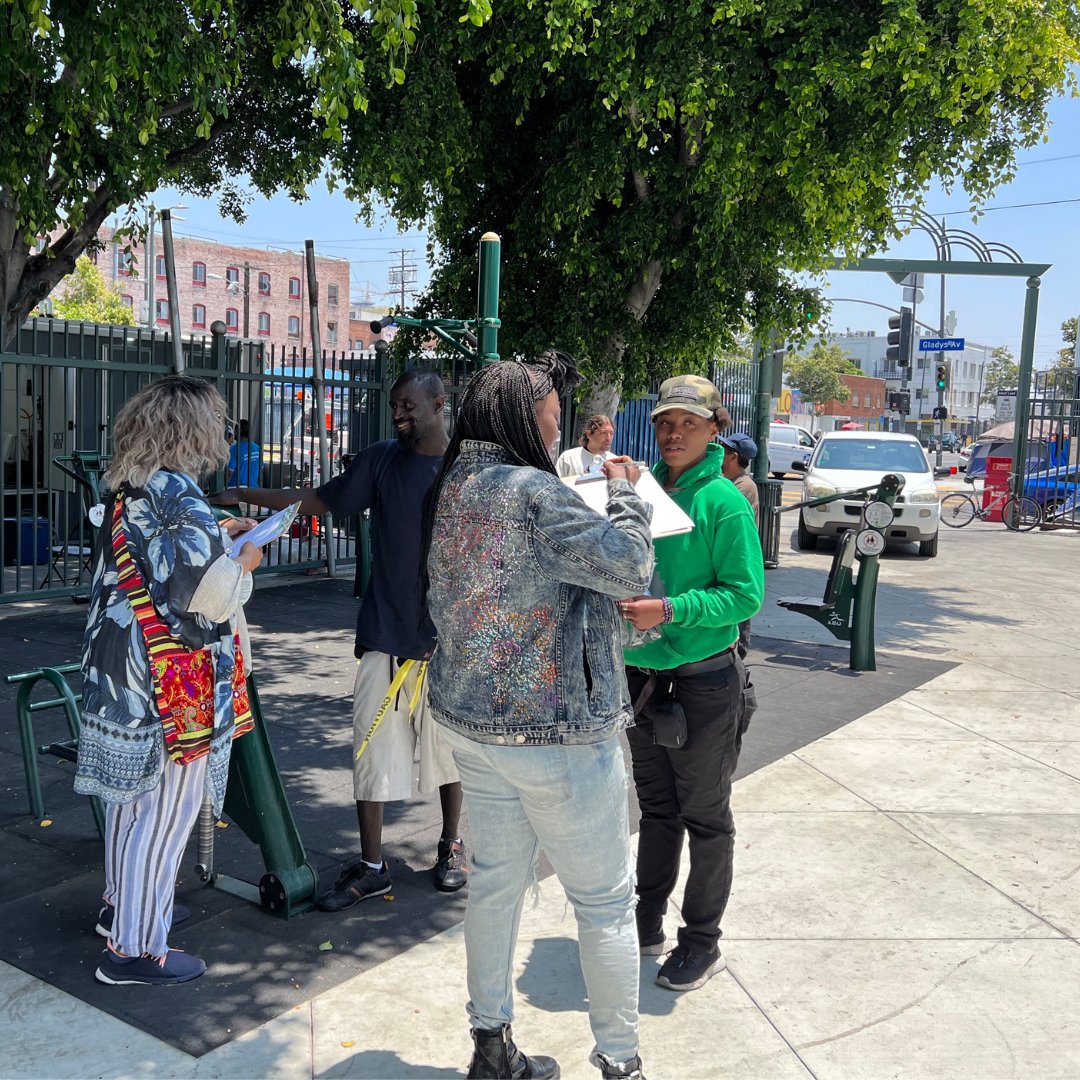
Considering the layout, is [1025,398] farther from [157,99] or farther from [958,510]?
[157,99]

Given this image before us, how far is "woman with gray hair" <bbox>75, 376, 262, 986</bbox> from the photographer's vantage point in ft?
10.5

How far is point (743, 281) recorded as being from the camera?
36.1 feet

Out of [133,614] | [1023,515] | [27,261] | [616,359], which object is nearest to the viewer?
[133,614]

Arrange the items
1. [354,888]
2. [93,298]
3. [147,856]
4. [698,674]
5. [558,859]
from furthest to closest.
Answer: [93,298], [354,888], [698,674], [147,856], [558,859]

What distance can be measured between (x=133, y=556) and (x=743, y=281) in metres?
8.75

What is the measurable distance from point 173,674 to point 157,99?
256 inches

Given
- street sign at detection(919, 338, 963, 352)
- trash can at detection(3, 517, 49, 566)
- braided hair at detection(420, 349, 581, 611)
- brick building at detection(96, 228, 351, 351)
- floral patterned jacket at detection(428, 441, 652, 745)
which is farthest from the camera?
brick building at detection(96, 228, 351, 351)

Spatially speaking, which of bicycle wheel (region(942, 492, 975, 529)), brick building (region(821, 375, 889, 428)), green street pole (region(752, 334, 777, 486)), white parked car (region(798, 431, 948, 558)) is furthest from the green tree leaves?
green street pole (region(752, 334, 777, 486))

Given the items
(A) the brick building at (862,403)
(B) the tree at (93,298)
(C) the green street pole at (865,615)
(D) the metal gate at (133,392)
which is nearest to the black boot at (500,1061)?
(C) the green street pole at (865,615)

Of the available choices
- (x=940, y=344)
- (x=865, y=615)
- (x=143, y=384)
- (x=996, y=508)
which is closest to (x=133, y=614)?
(x=865, y=615)

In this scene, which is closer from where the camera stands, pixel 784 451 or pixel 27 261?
pixel 27 261

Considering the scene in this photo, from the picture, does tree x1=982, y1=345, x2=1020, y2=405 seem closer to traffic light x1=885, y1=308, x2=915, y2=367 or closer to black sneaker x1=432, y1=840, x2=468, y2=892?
traffic light x1=885, y1=308, x2=915, y2=367

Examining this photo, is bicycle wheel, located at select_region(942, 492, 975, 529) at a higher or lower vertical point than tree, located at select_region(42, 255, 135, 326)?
lower

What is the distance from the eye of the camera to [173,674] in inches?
128
